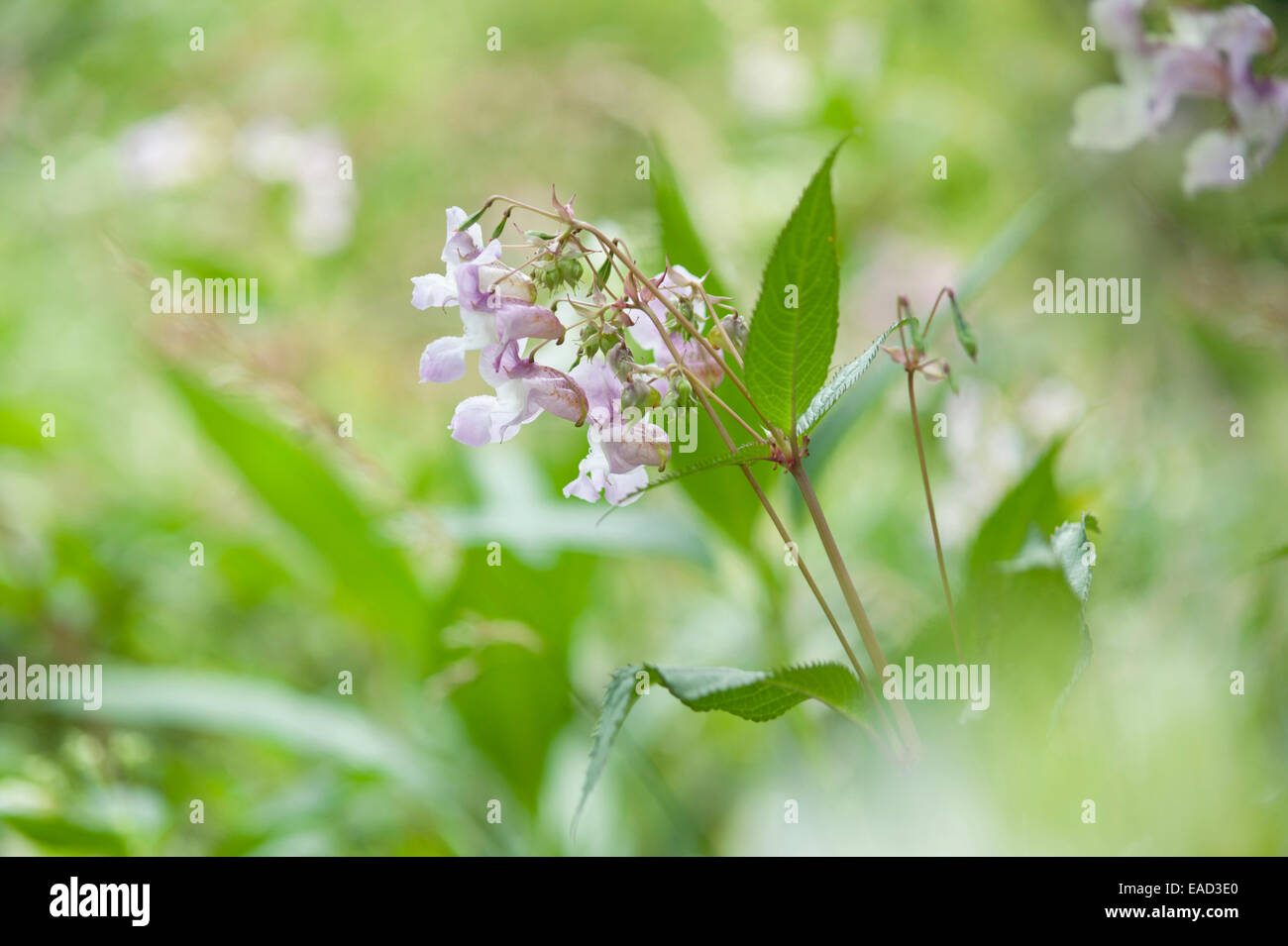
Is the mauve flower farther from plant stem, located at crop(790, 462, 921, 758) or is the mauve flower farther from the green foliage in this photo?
the green foliage

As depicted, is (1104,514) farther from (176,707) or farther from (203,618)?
(203,618)

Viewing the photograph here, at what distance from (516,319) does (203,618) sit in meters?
1.04

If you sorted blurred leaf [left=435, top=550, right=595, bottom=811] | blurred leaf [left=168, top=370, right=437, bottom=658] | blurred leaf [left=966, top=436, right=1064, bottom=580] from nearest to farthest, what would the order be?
blurred leaf [left=966, top=436, right=1064, bottom=580] < blurred leaf [left=435, top=550, right=595, bottom=811] < blurred leaf [left=168, top=370, right=437, bottom=658]

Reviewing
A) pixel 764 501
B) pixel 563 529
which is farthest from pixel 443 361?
pixel 563 529

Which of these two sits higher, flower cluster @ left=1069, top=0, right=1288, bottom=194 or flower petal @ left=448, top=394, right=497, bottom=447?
flower cluster @ left=1069, top=0, right=1288, bottom=194

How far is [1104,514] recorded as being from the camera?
92 cm

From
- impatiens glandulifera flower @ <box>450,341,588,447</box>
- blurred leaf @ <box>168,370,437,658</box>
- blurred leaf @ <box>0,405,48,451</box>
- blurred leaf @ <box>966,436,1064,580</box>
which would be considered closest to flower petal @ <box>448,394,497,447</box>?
impatiens glandulifera flower @ <box>450,341,588,447</box>

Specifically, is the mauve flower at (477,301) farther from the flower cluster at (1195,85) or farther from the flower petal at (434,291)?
the flower cluster at (1195,85)

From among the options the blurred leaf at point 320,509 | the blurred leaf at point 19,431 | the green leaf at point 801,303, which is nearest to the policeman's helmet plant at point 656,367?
the green leaf at point 801,303

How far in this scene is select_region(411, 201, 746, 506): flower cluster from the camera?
0.36 m

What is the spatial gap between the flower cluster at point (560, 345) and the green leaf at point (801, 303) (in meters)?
0.02

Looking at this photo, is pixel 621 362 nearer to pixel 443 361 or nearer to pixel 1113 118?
pixel 443 361

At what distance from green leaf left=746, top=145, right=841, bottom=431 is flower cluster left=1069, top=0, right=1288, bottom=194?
1.06 ft
